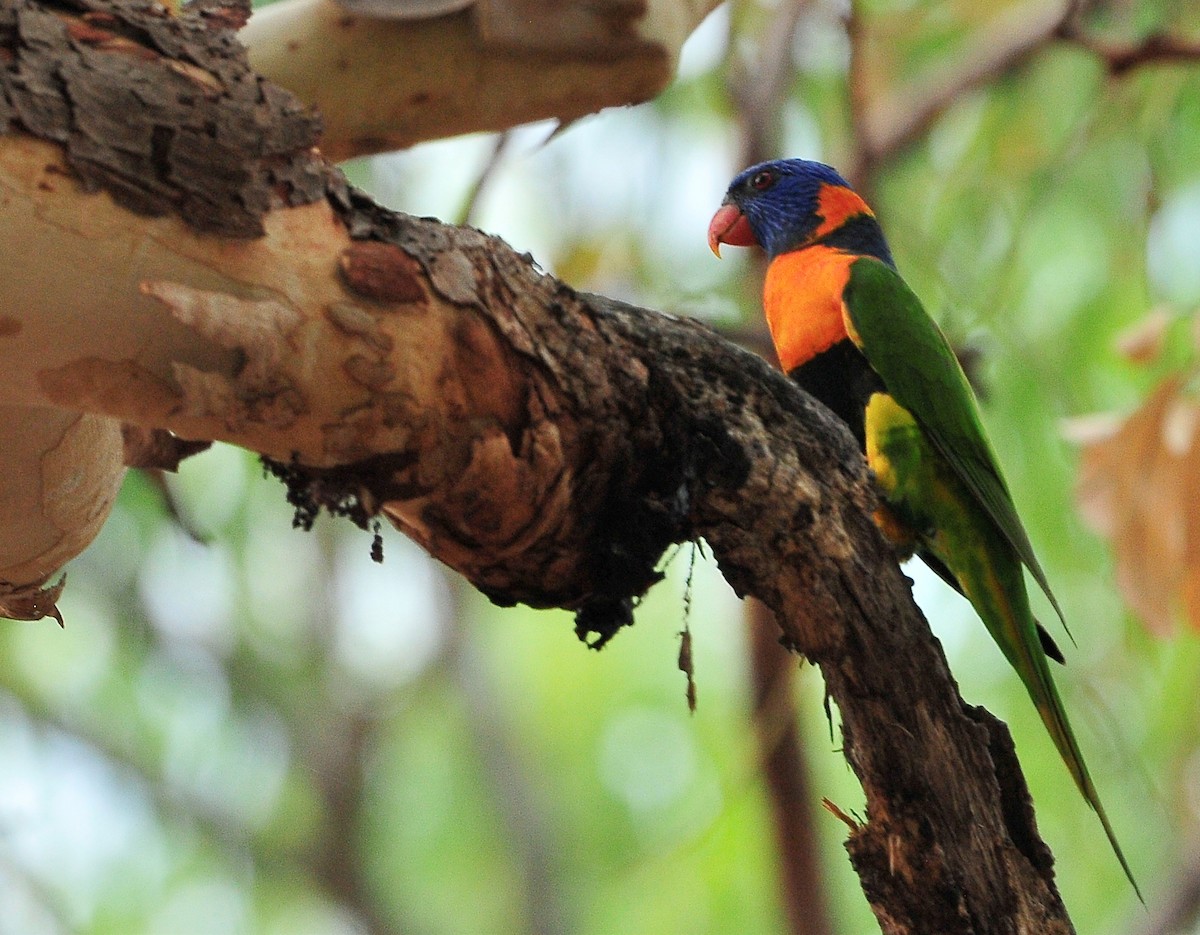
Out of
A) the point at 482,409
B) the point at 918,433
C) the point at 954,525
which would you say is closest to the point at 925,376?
the point at 918,433

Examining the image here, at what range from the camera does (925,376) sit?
231cm

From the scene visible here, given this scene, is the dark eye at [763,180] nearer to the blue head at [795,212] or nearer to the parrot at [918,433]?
the blue head at [795,212]

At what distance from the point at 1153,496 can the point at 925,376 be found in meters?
1.11

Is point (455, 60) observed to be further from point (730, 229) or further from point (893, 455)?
point (730, 229)

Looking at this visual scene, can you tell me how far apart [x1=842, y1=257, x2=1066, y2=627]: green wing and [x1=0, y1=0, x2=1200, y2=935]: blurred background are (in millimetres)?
567

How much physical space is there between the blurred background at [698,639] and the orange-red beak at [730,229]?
0.19 m

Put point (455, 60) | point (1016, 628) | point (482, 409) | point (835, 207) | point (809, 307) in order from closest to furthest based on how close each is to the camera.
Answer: point (482, 409)
point (455, 60)
point (1016, 628)
point (809, 307)
point (835, 207)

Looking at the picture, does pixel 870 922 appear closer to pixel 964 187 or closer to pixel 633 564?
pixel 964 187

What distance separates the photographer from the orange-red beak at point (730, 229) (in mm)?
3256

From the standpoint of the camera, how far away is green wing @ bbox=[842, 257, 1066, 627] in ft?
7.37

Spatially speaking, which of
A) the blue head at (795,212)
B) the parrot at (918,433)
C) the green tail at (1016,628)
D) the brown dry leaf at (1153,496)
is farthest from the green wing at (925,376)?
the brown dry leaf at (1153,496)

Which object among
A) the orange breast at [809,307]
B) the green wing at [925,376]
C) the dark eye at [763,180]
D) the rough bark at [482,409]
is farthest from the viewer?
the dark eye at [763,180]

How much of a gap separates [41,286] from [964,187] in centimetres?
355

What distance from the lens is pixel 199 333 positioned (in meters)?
1.12
